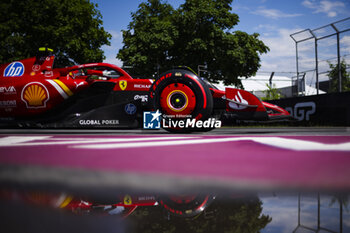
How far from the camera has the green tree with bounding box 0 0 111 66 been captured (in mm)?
15680

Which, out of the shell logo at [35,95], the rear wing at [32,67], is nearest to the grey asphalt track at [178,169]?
the shell logo at [35,95]

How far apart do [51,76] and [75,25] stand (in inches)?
559

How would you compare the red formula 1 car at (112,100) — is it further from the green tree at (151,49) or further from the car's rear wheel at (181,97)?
the green tree at (151,49)

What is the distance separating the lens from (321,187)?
140 cm

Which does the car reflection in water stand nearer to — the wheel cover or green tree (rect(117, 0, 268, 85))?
the wheel cover

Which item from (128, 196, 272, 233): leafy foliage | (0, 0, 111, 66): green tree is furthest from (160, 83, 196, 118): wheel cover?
(0, 0, 111, 66): green tree

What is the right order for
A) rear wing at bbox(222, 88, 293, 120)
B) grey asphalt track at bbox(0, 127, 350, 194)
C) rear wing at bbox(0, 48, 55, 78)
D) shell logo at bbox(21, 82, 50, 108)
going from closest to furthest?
A: grey asphalt track at bbox(0, 127, 350, 194), rear wing at bbox(222, 88, 293, 120), shell logo at bbox(21, 82, 50, 108), rear wing at bbox(0, 48, 55, 78)

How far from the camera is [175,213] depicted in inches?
43.1

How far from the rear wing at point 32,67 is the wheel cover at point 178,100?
98.0 inches

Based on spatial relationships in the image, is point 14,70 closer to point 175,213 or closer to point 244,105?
point 244,105

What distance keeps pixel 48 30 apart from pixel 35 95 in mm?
12650

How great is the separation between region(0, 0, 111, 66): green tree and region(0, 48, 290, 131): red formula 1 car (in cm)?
1170

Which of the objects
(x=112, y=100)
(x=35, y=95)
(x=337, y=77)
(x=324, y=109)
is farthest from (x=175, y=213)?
(x=337, y=77)

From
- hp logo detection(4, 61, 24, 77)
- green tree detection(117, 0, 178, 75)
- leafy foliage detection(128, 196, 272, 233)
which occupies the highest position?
green tree detection(117, 0, 178, 75)
